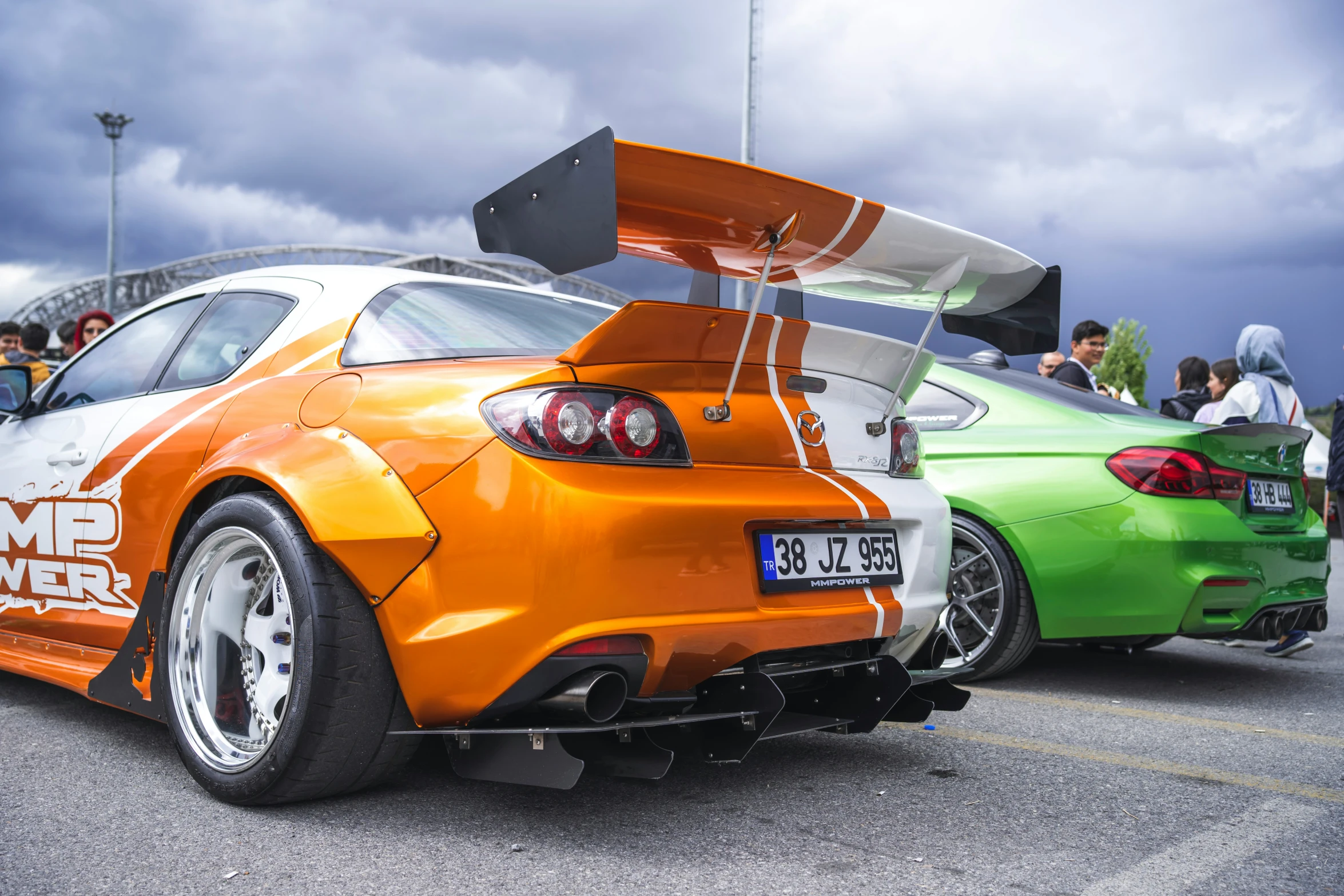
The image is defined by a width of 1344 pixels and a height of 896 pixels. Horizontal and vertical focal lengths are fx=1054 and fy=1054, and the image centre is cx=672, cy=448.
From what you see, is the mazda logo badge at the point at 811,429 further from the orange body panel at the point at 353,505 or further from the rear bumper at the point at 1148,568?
the rear bumper at the point at 1148,568

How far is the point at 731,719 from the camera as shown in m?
2.46

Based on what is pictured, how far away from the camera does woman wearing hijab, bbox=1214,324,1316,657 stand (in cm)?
621

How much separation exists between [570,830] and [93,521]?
184 cm

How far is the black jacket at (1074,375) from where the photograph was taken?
6367 millimetres

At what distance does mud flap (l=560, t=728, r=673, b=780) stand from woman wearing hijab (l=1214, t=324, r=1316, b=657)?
5095 mm

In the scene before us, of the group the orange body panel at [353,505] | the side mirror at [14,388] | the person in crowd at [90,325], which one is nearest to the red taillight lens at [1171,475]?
the orange body panel at [353,505]

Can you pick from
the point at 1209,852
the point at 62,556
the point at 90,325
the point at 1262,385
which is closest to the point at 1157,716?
the point at 1209,852

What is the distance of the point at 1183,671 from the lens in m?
4.82

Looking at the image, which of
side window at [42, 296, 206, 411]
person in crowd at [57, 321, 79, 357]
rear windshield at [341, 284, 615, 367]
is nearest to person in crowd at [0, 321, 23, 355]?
person in crowd at [57, 321, 79, 357]

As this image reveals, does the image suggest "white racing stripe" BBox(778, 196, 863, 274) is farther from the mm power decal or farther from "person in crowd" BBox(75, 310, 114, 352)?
"person in crowd" BBox(75, 310, 114, 352)

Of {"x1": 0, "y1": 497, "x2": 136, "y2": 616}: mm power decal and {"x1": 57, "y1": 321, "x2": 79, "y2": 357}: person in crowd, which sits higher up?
{"x1": 57, "y1": 321, "x2": 79, "y2": 357}: person in crowd

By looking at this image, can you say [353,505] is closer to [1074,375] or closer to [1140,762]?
[1140,762]

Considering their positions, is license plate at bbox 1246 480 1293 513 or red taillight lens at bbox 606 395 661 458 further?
license plate at bbox 1246 480 1293 513

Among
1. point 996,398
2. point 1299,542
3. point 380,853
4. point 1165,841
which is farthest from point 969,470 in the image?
point 380,853
